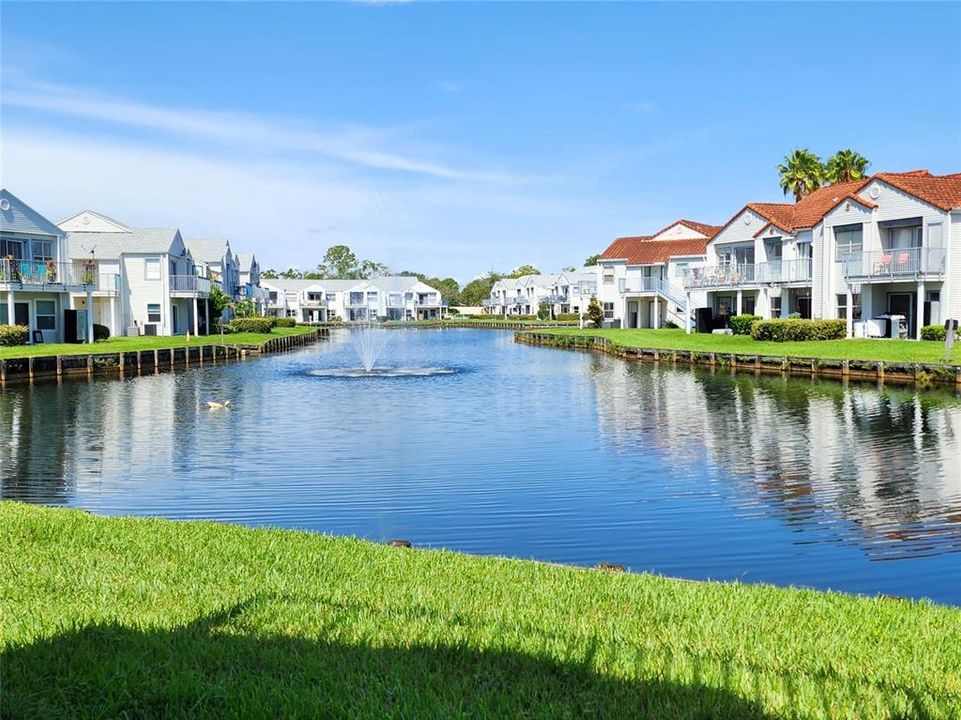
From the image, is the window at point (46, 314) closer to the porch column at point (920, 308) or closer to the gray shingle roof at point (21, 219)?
the gray shingle roof at point (21, 219)

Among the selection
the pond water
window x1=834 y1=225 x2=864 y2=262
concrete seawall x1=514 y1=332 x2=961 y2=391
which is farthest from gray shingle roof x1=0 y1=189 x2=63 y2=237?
window x1=834 y1=225 x2=864 y2=262

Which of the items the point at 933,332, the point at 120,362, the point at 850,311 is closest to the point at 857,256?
the point at 850,311

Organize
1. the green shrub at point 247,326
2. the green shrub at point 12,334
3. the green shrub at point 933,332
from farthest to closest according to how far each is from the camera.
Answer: the green shrub at point 247,326 < the green shrub at point 12,334 < the green shrub at point 933,332

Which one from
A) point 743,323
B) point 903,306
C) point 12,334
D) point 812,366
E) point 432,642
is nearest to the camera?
point 432,642

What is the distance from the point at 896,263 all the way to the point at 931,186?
4.82 meters

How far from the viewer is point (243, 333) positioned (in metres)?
87.6

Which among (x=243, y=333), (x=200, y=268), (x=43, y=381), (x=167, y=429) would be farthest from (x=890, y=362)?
(x=200, y=268)

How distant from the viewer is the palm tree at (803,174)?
83188 mm

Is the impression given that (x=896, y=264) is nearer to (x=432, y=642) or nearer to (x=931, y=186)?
(x=931, y=186)

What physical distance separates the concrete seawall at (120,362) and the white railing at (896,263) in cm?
3811

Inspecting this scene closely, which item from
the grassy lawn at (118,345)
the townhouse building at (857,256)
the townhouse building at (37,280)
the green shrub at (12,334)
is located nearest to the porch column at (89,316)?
the townhouse building at (37,280)

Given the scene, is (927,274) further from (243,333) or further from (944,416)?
(243,333)

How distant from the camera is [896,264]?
5197 cm

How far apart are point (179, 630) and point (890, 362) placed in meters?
40.3
